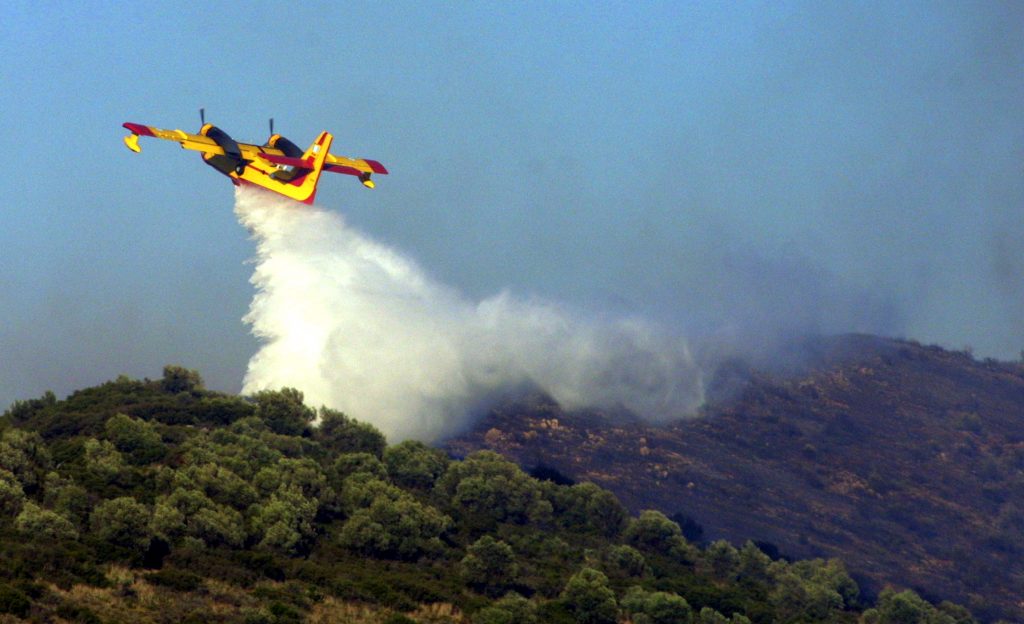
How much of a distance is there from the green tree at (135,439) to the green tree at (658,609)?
1205 inches

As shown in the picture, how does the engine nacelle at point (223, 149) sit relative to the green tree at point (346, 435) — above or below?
above

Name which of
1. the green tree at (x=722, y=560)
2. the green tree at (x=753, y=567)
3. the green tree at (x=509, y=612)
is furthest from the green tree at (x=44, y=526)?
the green tree at (x=753, y=567)

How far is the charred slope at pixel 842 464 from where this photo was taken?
126m

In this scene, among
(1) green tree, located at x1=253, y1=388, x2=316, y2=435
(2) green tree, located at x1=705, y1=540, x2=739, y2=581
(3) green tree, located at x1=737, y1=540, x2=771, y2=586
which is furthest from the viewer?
(1) green tree, located at x1=253, y1=388, x2=316, y2=435

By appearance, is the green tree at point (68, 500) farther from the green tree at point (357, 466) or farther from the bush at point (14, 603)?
the green tree at point (357, 466)

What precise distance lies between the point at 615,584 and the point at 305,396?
38.6 metres

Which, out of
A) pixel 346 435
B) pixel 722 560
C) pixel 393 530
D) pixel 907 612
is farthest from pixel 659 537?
pixel 346 435

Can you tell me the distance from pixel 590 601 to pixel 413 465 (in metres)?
28.3

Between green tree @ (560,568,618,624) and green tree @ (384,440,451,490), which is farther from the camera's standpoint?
green tree @ (384,440,451,490)

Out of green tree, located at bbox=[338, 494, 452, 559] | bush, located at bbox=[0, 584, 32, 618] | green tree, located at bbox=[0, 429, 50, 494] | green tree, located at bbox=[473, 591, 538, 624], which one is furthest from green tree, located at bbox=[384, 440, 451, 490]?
bush, located at bbox=[0, 584, 32, 618]

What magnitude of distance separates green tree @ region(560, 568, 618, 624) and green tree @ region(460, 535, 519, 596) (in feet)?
12.1

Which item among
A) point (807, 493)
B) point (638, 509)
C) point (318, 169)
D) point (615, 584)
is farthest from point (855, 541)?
point (318, 169)

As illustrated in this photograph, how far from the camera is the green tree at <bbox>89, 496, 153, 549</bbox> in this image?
254 ft

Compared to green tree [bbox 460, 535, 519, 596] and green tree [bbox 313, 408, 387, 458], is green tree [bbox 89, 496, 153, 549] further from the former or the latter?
green tree [bbox 313, 408, 387, 458]
